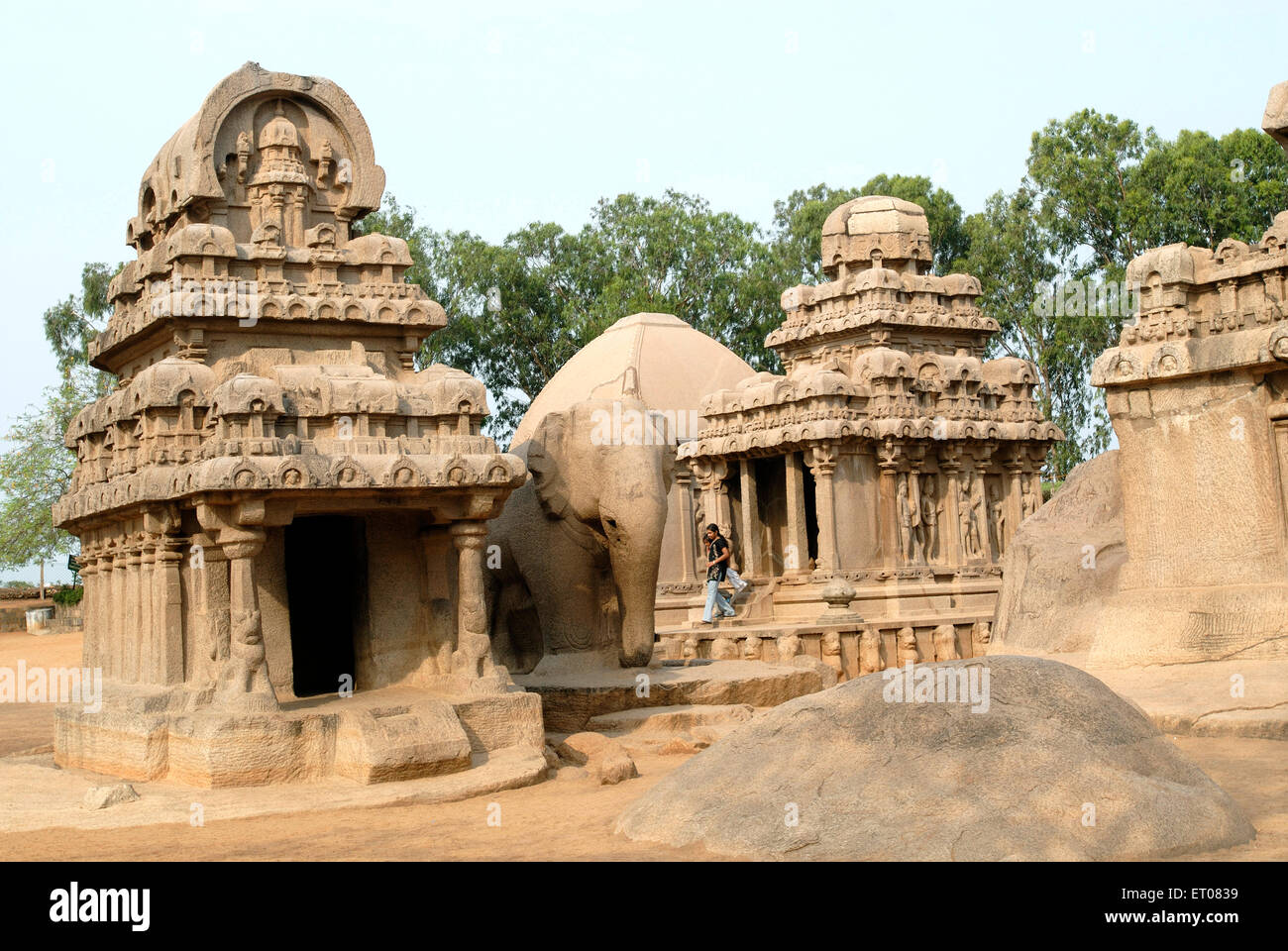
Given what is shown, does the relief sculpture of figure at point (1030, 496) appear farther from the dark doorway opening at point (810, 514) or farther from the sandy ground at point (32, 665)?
the sandy ground at point (32, 665)

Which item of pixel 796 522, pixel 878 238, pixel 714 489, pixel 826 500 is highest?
pixel 878 238

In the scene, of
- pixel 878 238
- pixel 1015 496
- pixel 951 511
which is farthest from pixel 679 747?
pixel 878 238

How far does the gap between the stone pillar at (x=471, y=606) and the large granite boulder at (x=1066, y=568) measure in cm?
563

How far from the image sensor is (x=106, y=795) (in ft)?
27.4

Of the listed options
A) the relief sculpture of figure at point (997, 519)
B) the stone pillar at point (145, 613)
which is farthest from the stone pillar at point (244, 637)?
the relief sculpture of figure at point (997, 519)

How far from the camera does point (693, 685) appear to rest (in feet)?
37.1

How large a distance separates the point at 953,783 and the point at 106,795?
16.5 ft

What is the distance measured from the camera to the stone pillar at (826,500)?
19875 mm

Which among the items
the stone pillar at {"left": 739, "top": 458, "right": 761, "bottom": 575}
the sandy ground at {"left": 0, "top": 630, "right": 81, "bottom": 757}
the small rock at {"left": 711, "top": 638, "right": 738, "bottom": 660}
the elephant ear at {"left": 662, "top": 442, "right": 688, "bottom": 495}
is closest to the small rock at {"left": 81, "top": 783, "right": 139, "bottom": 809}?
the elephant ear at {"left": 662, "top": 442, "right": 688, "bottom": 495}

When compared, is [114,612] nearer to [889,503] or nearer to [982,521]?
[889,503]

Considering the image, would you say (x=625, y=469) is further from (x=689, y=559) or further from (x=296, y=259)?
(x=689, y=559)

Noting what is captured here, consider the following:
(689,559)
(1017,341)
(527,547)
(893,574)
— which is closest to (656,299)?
(1017,341)

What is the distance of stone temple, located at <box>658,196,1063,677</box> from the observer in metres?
20.0

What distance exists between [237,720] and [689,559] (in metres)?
16.9
